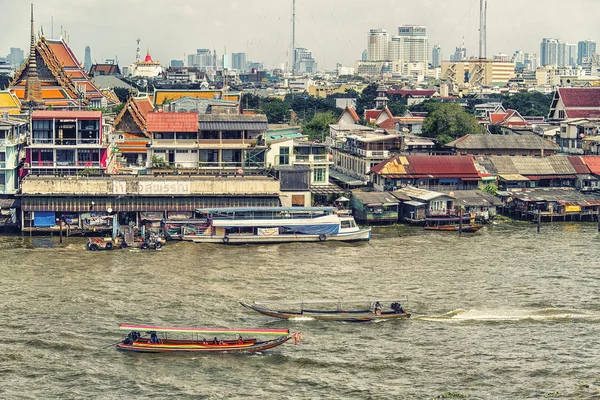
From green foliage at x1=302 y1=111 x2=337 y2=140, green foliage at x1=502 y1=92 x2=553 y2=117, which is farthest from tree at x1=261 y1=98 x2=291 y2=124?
green foliage at x1=502 y1=92 x2=553 y2=117

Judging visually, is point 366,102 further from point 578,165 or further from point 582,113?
point 578,165

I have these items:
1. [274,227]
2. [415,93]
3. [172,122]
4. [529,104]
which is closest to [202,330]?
[274,227]

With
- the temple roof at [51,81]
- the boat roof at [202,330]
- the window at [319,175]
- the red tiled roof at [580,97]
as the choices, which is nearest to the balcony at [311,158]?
the window at [319,175]

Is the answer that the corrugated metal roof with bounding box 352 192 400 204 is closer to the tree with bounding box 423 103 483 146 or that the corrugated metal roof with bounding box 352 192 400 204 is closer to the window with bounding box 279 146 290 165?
the window with bounding box 279 146 290 165

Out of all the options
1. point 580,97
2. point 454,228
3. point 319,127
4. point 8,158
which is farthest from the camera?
point 580,97

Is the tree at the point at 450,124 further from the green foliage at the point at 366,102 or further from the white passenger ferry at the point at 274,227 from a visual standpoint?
the green foliage at the point at 366,102

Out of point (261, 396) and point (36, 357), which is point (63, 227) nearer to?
point (36, 357)

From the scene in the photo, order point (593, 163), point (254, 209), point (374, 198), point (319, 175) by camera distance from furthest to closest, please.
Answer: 1. point (593, 163)
2. point (319, 175)
3. point (374, 198)
4. point (254, 209)
